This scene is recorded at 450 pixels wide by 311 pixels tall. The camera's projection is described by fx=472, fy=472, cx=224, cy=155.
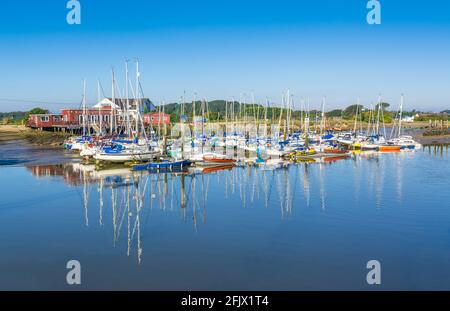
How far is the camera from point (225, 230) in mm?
21984

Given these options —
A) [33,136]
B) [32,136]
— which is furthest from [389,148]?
[32,136]

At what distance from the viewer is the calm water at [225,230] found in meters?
16.0

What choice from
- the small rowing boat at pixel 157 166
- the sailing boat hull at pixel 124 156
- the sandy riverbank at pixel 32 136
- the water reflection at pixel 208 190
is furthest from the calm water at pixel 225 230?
the sandy riverbank at pixel 32 136

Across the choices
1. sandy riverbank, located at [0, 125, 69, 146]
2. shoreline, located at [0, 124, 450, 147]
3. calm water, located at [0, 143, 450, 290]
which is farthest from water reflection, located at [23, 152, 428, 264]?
sandy riverbank, located at [0, 125, 69, 146]

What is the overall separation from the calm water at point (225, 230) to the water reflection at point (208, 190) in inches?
4.0

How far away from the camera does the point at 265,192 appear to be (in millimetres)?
31828

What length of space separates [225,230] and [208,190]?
10419 mm

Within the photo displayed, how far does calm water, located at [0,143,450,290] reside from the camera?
15977mm

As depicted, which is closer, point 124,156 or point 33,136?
point 124,156

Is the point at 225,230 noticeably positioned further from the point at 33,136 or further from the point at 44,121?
the point at 44,121

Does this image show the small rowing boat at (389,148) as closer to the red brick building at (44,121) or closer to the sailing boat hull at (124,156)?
the sailing boat hull at (124,156)

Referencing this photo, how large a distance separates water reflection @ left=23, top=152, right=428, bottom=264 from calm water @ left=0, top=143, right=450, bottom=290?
4.0 inches
